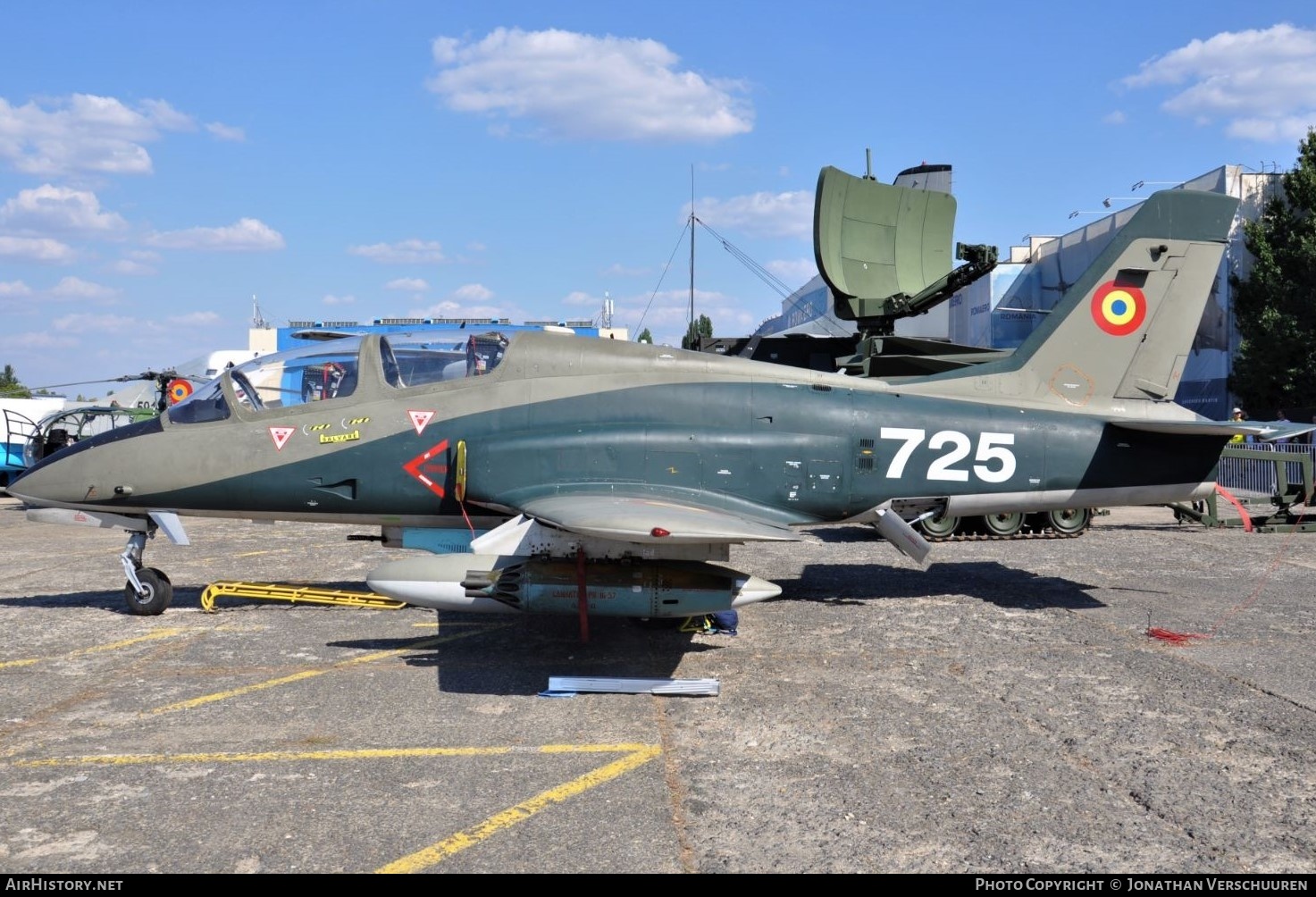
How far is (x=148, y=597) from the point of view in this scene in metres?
9.11

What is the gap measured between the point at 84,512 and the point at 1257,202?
35165 millimetres

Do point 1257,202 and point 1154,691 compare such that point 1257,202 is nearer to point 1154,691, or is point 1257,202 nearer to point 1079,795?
point 1154,691

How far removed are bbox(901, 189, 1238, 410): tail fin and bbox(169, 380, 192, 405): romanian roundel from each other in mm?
21721

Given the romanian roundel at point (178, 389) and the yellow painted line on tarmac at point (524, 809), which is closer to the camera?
the yellow painted line on tarmac at point (524, 809)

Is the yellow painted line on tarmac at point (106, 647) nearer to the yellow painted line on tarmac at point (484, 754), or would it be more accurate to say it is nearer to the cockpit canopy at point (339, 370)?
the cockpit canopy at point (339, 370)

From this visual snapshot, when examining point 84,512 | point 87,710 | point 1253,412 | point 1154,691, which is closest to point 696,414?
point 1154,691

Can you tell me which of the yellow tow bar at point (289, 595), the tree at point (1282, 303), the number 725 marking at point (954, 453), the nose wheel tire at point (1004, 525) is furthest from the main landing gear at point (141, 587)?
the tree at point (1282, 303)

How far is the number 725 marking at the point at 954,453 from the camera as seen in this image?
8914 mm

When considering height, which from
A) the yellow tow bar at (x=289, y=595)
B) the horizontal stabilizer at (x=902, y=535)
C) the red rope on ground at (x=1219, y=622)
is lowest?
the red rope on ground at (x=1219, y=622)

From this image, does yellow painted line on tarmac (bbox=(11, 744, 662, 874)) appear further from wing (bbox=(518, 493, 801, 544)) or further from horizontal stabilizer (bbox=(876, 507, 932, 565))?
horizontal stabilizer (bbox=(876, 507, 932, 565))

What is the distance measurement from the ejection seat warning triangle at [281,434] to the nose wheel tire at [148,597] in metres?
1.96

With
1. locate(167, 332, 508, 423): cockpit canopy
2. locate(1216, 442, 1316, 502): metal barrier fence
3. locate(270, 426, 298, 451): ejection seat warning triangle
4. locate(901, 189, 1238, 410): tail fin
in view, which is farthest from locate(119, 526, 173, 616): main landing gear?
locate(1216, 442, 1316, 502): metal barrier fence

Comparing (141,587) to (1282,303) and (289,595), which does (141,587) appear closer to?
(289,595)

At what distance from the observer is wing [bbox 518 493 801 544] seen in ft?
21.9
